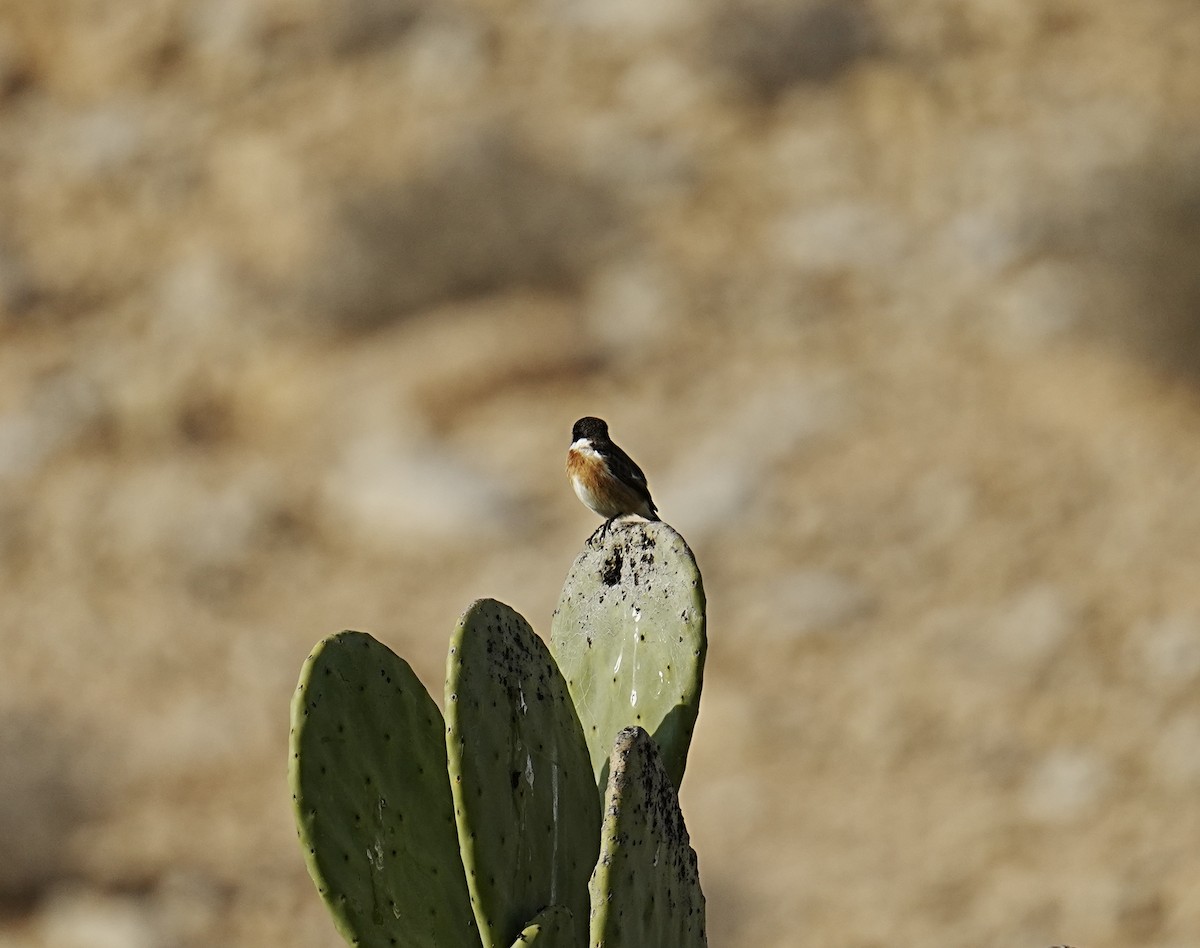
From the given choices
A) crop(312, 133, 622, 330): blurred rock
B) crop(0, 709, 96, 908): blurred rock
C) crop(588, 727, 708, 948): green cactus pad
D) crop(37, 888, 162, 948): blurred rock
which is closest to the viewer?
crop(588, 727, 708, 948): green cactus pad

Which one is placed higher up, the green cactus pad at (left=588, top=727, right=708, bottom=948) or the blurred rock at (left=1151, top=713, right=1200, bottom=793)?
the blurred rock at (left=1151, top=713, right=1200, bottom=793)

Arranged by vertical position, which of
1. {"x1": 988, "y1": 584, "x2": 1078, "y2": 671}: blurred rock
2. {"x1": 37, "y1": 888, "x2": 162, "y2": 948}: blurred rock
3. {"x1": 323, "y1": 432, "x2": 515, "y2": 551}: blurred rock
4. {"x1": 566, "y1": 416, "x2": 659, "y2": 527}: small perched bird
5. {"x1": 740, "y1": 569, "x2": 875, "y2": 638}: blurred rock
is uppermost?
{"x1": 323, "y1": 432, "x2": 515, "y2": 551}: blurred rock

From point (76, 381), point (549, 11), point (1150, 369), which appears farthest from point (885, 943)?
point (549, 11)

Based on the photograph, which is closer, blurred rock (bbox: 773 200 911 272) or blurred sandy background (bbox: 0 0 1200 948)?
blurred sandy background (bbox: 0 0 1200 948)

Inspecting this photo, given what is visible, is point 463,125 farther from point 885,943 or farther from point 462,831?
point 462,831

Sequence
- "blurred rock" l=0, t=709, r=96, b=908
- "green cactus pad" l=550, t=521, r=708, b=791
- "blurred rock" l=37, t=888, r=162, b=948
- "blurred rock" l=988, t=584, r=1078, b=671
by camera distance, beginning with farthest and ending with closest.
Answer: "blurred rock" l=988, t=584, r=1078, b=671, "blurred rock" l=0, t=709, r=96, b=908, "blurred rock" l=37, t=888, r=162, b=948, "green cactus pad" l=550, t=521, r=708, b=791

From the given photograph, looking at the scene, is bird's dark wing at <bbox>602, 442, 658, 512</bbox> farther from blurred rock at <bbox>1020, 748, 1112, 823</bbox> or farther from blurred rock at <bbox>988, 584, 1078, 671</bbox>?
blurred rock at <bbox>988, 584, 1078, 671</bbox>

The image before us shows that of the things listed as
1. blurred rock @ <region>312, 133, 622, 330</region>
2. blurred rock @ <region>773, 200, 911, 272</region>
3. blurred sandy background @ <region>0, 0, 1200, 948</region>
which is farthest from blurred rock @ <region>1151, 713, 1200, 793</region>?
blurred rock @ <region>312, 133, 622, 330</region>
